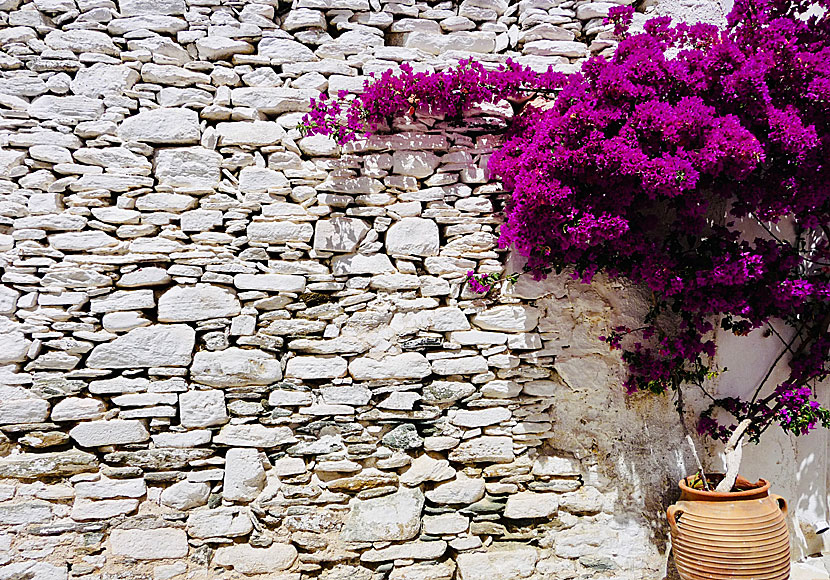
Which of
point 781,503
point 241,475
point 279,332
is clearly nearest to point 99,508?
point 241,475

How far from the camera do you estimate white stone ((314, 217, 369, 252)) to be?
2.86 m

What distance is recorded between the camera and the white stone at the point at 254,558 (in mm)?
2721

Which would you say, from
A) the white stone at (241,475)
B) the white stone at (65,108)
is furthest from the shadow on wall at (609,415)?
the white stone at (65,108)

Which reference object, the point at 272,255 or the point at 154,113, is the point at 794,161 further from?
the point at 154,113

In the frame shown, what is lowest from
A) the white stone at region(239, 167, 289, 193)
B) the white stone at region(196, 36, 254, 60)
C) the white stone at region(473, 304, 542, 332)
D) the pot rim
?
the pot rim

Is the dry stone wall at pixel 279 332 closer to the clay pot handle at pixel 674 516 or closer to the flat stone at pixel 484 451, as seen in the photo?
the flat stone at pixel 484 451

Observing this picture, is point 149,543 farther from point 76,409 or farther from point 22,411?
point 22,411

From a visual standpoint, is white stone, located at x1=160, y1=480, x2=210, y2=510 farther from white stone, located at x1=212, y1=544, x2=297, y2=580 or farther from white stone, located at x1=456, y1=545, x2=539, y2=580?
white stone, located at x1=456, y1=545, x2=539, y2=580

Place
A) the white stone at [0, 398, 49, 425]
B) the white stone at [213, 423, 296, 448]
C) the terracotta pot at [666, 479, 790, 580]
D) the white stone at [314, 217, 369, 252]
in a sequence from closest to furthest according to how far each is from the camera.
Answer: the terracotta pot at [666, 479, 790, 580] → the white stone at [0, 398, 49, 425] → the white stone at [213, 423, 296, 448] → the white stone at [314, 217, 369, 252]

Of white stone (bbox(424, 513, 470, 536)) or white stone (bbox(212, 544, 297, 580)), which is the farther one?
white stone (bbox(424, 513, 470, 536))

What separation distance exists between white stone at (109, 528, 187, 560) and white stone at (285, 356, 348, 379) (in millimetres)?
956

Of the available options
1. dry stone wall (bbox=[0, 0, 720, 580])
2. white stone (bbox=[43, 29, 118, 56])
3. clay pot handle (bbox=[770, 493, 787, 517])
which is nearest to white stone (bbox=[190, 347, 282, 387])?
dry stone wall (bbox=[0, 0, 720, 580])

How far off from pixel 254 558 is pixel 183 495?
1.56 ft

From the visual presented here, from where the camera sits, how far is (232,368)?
9.09 ft
